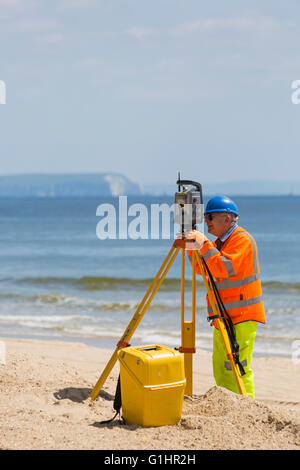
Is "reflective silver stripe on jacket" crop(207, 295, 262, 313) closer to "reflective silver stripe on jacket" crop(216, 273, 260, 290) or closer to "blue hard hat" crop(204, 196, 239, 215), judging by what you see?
"reflective silver stripe on jacket" crop(216, 273, 260, 290)

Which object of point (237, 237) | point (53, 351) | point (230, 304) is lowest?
point (53, 351)

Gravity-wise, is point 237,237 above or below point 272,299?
above

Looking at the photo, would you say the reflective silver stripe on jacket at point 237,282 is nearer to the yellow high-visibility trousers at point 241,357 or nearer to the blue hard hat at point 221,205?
the yellow high-visibility trousers at point 241,357

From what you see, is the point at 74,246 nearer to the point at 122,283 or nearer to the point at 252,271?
the point at 122,283

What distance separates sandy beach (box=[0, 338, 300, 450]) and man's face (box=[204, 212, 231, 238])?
1.19 m

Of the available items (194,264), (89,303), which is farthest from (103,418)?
(89,303)

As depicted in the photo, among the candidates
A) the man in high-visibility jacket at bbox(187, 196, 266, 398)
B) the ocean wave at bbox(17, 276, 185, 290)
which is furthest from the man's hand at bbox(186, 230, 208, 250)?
the ocean wave at bbox(17, 276, 185, 290)

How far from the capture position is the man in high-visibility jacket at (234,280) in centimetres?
443

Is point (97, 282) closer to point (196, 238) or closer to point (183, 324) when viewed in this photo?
point (183, 324)

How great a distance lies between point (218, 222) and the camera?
4.62m

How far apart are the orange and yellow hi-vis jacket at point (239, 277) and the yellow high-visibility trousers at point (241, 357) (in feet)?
0.26
